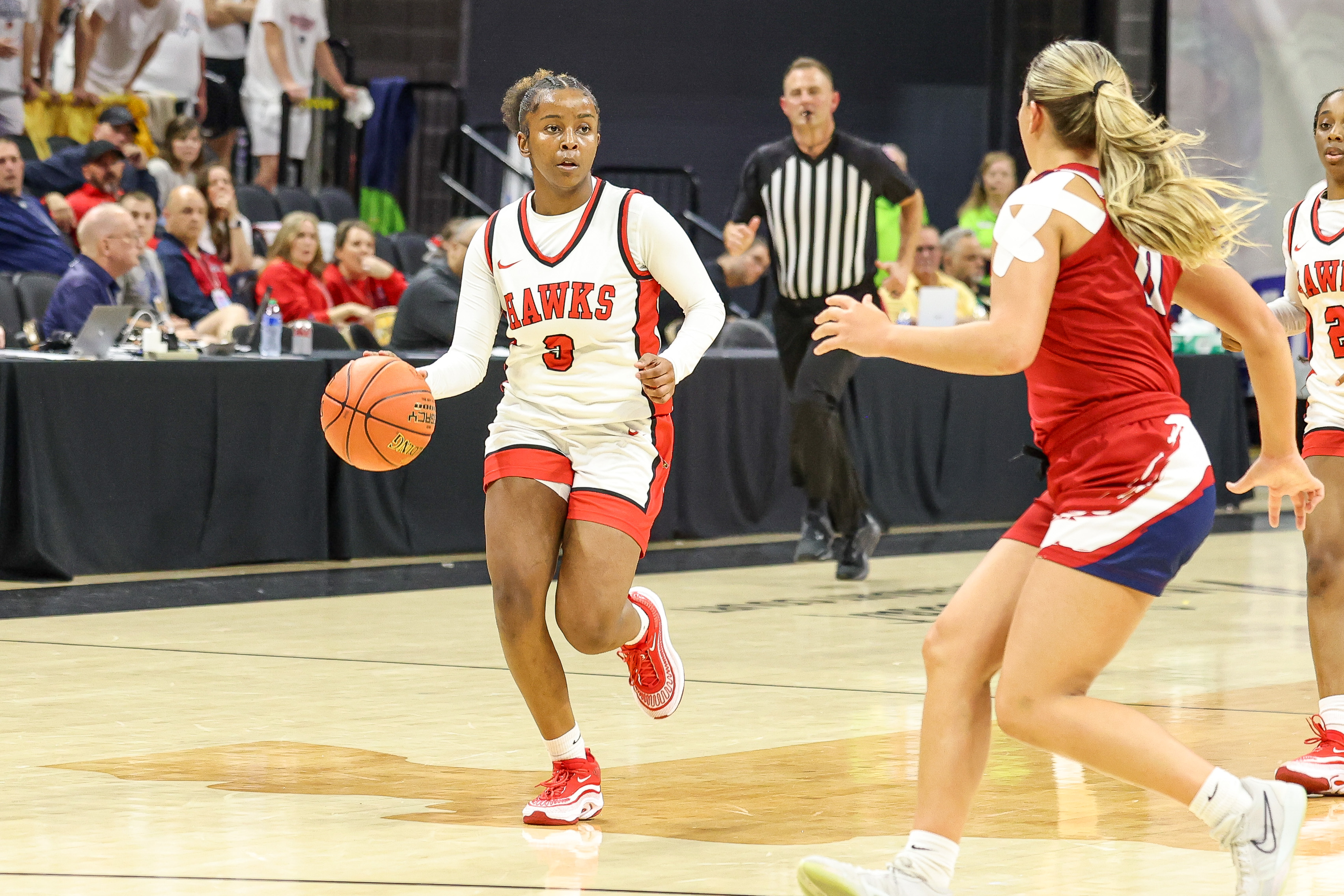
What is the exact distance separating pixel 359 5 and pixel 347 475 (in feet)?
24.3

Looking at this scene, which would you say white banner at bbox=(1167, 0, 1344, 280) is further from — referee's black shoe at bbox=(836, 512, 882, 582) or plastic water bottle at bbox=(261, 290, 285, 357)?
plastic water bottle at bbox=(261, 290, 285, 357)

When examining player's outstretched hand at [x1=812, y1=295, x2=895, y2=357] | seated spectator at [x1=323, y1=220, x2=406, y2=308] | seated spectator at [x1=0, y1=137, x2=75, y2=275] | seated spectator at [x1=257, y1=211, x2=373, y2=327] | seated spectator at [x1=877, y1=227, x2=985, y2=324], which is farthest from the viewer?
seated spectator at [x1=877, y1=227, x2=985, y2=324]

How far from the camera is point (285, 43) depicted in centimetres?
1310

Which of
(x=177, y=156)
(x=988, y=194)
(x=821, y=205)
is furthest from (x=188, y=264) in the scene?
(x=988, y=194)

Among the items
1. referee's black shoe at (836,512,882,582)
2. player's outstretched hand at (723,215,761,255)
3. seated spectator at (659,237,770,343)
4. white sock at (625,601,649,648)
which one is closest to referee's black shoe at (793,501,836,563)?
referee's black shoe at (836,512,882,582)

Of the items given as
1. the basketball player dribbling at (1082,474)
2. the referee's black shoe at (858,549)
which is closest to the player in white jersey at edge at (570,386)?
the basketball player dribbling at (1082,474)

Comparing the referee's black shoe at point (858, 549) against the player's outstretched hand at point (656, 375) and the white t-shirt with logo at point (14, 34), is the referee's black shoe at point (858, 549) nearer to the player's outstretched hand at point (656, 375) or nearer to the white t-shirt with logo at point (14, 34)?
the player's outstretched hand at point (656, 375)

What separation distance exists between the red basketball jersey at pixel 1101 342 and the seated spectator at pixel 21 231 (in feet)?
25.1

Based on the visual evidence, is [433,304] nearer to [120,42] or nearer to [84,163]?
[84,163]

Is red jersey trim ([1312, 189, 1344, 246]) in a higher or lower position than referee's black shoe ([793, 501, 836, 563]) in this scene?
higher

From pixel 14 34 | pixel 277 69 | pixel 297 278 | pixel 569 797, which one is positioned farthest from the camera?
pixel 277 69

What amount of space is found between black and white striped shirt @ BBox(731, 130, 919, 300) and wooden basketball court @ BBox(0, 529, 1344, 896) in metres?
1.66

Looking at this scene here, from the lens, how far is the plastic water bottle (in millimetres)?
8867

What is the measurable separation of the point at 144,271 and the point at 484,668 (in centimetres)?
441
